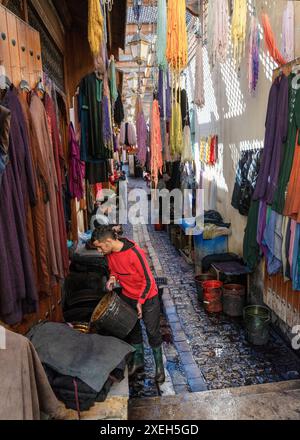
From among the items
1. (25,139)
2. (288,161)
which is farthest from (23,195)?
(288,161)

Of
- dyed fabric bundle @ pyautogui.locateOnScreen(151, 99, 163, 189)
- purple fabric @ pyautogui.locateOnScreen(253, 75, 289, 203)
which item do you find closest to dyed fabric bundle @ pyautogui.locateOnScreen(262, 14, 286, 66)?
purple fabric @ pyautogui.locateOnScreen(253, 75, 289, 203)

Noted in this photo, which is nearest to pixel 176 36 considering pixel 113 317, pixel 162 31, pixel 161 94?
pixel 162 31

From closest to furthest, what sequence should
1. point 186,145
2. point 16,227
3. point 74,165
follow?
point 16,227, point 74,165, point 186,145

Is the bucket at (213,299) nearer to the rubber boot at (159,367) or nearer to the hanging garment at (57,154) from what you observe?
the rubber boot at (159,367)

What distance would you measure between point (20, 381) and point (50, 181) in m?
1.80

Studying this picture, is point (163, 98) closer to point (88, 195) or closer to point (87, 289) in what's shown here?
point (88, 195)

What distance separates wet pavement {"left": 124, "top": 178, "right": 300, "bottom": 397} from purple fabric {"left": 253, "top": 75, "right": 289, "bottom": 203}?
85.8 inches

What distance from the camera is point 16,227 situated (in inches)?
97.4

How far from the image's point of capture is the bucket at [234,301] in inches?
229

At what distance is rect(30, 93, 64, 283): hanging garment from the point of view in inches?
116

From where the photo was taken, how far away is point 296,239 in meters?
3.92

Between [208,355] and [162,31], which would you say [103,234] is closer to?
[162,31]
